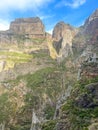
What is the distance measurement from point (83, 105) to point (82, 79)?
25.5 meters

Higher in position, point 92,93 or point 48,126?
point 92,93

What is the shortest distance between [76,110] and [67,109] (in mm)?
4596

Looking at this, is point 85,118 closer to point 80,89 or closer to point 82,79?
point 80,89

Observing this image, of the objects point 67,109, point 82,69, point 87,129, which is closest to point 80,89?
point 67,109

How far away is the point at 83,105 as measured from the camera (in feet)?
438

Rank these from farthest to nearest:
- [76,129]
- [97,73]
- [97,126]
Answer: [97,73] < [76,129] < [97,126]

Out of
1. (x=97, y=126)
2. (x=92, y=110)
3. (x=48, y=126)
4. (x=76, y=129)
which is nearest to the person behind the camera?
(x=97, y=126)

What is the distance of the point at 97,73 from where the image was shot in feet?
514

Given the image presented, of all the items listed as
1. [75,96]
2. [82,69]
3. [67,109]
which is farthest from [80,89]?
[82,69]

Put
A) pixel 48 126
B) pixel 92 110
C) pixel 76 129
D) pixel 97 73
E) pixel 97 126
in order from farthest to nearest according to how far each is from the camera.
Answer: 1. pixel 97 73
2. pixel 48 126
3. pixel 92 110
4. pixel 76 129
5. pixel 97 126

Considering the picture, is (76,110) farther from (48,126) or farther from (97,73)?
(97,73)

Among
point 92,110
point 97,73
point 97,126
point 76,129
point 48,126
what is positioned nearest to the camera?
point 97,126

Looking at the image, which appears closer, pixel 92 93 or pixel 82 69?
pixel 92 93

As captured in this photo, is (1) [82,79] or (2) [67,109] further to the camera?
(1) [82,79]
